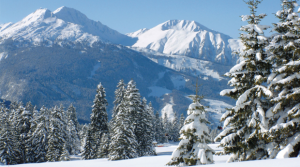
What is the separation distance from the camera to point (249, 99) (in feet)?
63.1

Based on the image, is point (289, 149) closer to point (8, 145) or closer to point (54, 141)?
point (54, 141)

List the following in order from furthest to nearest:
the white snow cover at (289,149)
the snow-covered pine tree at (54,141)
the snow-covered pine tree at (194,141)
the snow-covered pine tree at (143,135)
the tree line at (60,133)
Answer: the snow-covered pine tree at (54,141) → the snow-covered pine tree at (143,135) → the tree line at (60,133) → the snow-covered pine tree at (194,141) → the white snow cover at (289,149)

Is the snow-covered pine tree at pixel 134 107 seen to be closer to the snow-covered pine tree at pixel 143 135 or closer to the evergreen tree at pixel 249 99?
the snow-covered pine tree at pixel 143 135

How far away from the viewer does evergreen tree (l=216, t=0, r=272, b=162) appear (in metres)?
17.9

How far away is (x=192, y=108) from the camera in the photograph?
1966 cm

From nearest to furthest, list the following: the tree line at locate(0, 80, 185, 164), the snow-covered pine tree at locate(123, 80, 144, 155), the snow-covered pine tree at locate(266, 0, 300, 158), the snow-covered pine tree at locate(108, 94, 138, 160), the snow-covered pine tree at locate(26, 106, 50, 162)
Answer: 1. the snow-covered pine tree at locate(266, 0, 300, 158)
2. the snow-covered pine tree at locate(108, 94, 138, 160)
3. the snow-covered pine tree at locate(123, 80, 144, 155)
4. the tree line at locate(0, 80, 185, 164)
5. the snow-covered pine tree at locate(26, 106, 50, 162)

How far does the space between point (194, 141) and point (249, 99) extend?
4.80 m

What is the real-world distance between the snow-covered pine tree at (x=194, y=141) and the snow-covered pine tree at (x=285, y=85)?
4086 millimetres

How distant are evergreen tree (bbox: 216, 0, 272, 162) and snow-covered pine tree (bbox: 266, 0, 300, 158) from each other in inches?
25.3

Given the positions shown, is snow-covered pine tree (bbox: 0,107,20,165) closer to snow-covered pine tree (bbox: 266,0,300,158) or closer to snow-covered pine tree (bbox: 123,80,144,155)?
snow-covered pine tree (bbox: 123,80,144,155)

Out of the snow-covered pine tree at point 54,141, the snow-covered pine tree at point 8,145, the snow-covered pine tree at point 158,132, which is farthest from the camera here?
the snow-covered pine tree at point 158,132

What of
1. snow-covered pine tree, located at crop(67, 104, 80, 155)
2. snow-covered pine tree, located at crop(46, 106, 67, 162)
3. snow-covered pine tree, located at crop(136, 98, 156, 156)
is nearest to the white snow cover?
snow-covered pine tree, located at crop(136, 98, 156, 156)

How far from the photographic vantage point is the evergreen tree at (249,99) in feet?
58.9

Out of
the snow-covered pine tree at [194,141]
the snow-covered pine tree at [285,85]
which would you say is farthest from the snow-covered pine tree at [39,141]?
the snow-covered pine tree at [285,85]
